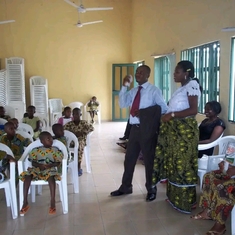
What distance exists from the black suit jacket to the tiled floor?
2.45 ft

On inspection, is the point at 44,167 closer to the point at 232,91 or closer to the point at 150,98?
the point at 150,98

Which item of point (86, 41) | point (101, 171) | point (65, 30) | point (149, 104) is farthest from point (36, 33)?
point (149, 104)

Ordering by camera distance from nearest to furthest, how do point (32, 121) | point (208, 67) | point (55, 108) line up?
point (208, 67)
point (32, 121)
point (55, 108)

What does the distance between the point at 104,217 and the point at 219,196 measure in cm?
113

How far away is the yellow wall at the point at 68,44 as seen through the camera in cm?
971

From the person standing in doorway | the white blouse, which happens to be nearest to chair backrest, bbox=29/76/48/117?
the person standing in doorway

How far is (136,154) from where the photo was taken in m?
3.55

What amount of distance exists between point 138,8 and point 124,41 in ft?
4.55

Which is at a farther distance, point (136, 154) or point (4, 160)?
point (136, 154)

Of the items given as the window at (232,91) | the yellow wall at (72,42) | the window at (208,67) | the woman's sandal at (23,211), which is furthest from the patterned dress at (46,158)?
the yellow wall at (72,42)

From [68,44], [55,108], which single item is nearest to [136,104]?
[55,108]

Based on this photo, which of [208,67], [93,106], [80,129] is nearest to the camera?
[80,129]

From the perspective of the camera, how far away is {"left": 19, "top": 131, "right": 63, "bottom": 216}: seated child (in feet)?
10.1

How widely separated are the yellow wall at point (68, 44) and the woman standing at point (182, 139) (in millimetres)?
7337
